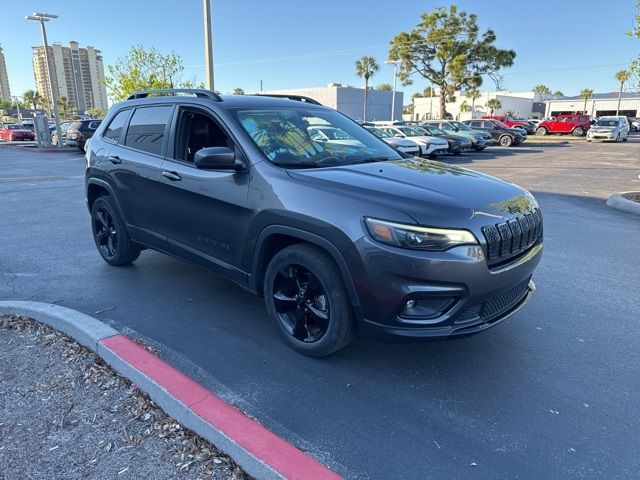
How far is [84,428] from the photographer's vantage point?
102 inches

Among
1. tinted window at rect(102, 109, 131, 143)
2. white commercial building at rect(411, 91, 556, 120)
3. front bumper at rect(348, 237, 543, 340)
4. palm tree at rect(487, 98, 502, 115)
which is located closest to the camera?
front bumper at rect(348, 237, 543, 340)

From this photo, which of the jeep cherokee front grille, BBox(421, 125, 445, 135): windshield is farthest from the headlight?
BBox(421, 125, 445, 135): windshield

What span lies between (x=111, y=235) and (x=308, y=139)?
2773mm

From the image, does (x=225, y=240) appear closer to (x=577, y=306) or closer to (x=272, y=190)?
(x=272, y=190)

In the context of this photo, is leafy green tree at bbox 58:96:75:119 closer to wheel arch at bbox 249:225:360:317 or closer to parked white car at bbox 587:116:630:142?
parked white car at bbox 587:116:630:142

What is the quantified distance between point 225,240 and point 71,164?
60.1 ft

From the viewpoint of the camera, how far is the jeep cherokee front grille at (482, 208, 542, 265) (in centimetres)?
285

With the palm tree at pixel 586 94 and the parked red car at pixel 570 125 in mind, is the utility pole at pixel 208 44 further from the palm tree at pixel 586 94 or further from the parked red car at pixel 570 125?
the palm tree at pixel 586 94

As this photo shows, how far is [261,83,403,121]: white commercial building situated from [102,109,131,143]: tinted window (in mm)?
53153

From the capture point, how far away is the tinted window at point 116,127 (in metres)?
4.97

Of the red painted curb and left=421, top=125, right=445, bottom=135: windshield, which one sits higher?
left=421, top=125, right=445, bottom=135: windshield

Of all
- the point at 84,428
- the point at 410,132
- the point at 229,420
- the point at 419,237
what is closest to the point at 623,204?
the point at 419,237

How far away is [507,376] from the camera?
3131mm

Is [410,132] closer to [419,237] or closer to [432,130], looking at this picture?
[432,130]
